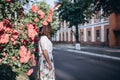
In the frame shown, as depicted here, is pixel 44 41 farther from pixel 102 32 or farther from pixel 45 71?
pixel 102 32

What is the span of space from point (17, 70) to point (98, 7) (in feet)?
45.8

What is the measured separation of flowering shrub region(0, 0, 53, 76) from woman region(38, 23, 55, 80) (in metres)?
0.87

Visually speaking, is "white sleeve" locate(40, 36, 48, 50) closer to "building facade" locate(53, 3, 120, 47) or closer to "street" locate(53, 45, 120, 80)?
"street" locate(53, 45, 120, 80)

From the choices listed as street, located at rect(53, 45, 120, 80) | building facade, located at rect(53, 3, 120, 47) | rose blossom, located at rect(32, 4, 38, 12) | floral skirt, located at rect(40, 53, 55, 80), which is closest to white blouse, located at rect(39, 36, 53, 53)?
floral skirt, located at rect(40, 53, 55, 80)

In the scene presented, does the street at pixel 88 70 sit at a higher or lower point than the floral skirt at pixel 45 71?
lower

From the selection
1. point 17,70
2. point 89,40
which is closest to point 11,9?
point 17,70

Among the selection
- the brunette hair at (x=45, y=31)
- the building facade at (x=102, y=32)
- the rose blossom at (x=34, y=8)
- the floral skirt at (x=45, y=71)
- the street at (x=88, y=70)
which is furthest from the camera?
the building facade at (x=102, y=32)

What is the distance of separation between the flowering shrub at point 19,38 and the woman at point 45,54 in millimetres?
875

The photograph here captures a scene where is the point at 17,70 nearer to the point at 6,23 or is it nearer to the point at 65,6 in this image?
the point at 6,23

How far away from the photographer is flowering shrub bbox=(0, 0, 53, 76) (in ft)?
12.9

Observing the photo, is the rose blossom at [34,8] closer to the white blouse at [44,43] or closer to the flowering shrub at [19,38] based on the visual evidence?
the flowering shrub at [19,38]

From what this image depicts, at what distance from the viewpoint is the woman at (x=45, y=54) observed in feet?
18.6

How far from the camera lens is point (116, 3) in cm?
1605

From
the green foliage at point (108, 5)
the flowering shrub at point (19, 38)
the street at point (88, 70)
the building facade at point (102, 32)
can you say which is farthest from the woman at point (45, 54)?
the building facade at point (102, 32)
